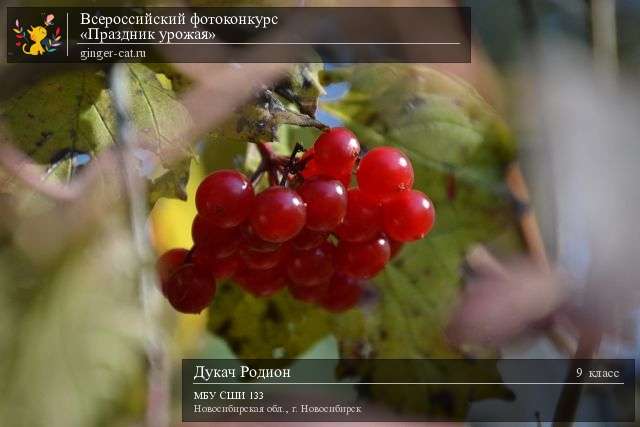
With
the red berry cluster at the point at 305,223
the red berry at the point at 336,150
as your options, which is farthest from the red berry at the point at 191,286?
the red berry at the point at 336,150

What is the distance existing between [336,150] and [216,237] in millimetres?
100

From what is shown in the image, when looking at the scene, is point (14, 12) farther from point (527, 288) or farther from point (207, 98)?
point (527, 288)

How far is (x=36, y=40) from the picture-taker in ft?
2.01

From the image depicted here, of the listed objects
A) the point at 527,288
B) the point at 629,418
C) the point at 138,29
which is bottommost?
the point at 629,418

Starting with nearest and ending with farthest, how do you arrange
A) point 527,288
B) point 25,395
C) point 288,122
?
point 288,122, point 25,395, point 527,288

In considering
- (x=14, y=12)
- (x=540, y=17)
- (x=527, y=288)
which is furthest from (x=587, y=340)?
(x=14, y=12)

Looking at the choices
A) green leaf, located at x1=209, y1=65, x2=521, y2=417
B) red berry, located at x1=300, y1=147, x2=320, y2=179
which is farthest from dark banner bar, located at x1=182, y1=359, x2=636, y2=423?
red berry, located at x1=300, y1=147, x2=320, y2=179

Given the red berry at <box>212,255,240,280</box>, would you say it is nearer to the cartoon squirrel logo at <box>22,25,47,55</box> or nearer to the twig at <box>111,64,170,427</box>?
the twig at <box>111,64,170,427</box>

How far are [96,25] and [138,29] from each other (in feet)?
0.13

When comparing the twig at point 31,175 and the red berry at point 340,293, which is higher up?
the twig at point 31,175

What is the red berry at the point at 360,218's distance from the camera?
497 millimetres

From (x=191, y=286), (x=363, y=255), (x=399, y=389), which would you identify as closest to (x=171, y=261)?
(x=191, y=286)

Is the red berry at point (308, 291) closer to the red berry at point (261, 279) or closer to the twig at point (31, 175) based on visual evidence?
the red berry at point (261, 279)

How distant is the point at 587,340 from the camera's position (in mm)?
687
